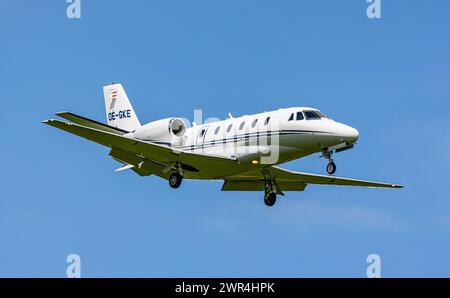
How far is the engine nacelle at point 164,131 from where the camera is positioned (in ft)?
126

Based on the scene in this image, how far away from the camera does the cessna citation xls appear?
116ft

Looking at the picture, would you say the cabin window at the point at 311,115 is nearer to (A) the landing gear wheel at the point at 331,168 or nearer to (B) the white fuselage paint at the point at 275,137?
(B) the white fuselage paint at the point at 275,137

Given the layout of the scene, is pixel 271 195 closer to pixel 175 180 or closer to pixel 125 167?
pixel 175 180

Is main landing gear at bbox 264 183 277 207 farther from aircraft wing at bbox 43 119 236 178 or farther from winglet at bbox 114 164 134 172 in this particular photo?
winglet at bbox 114 164 134 172

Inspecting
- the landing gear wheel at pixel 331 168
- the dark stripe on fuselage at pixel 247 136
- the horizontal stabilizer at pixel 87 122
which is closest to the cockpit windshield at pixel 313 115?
the dark stripe on fuselage at pixel 247 136

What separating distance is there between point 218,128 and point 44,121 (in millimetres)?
6568

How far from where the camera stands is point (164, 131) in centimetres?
3850

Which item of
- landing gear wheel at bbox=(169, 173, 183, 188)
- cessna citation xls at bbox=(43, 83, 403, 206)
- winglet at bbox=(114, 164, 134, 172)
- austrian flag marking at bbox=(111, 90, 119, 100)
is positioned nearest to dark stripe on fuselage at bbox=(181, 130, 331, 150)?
cessna citation xls at bbox=(43, 83, 403, 206)

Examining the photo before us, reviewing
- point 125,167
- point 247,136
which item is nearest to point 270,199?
point 247,136

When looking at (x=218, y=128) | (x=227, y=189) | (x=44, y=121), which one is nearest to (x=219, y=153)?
(x=218, y=128)

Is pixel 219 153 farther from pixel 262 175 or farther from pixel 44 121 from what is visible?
pixel 44 121

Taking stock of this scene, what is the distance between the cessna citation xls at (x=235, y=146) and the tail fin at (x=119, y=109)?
45.3 inches

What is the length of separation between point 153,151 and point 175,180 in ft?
4.29

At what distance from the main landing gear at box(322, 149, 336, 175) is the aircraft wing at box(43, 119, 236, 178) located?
324 centimetres
